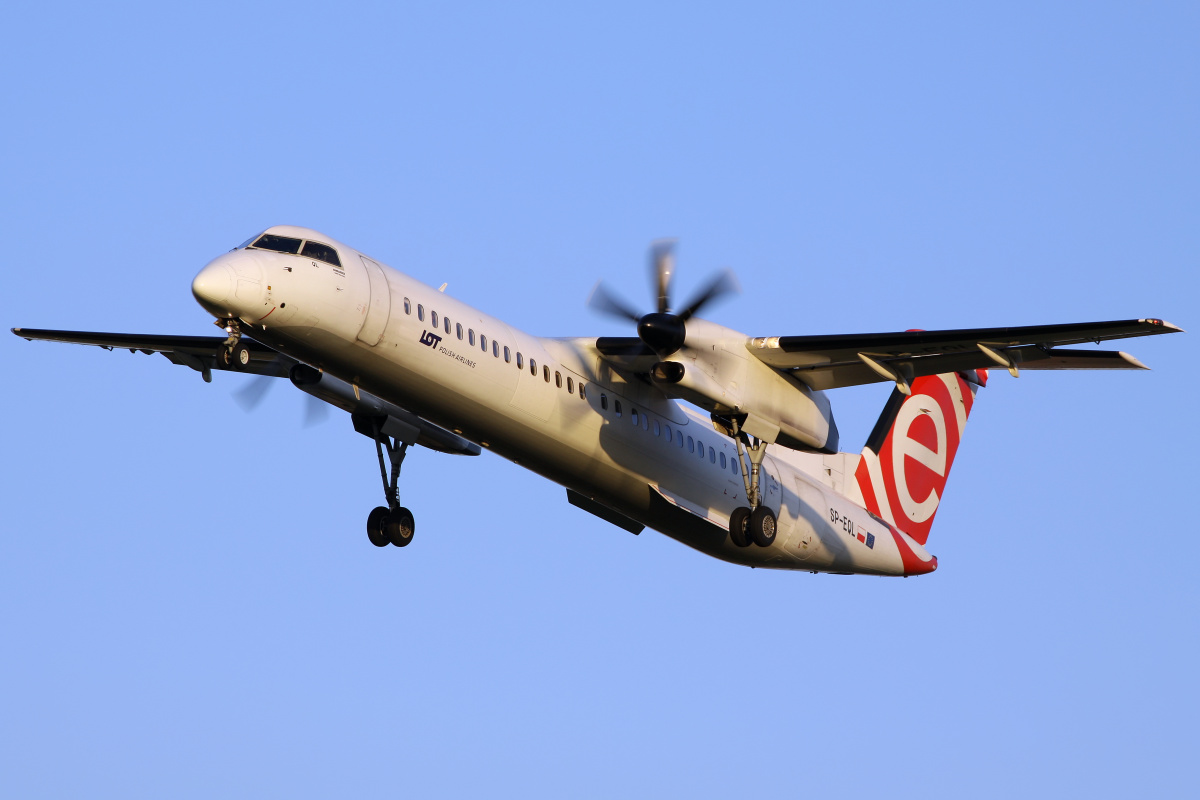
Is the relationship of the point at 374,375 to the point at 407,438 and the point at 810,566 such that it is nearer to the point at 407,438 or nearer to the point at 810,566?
the point at 407,438

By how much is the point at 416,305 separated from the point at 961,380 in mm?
13342

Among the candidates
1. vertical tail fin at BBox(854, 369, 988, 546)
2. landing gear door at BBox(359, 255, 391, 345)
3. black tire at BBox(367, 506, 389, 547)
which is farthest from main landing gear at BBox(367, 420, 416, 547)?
vertical tail fin at BBox(854, 369, 988, 546)

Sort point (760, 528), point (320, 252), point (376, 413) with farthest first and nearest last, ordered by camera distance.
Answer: point (376, 413) < point (760, 528) < point (320, 252)

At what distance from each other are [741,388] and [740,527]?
6.82ft

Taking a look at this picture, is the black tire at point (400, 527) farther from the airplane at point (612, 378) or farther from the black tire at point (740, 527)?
the black tire at point (740, 527)

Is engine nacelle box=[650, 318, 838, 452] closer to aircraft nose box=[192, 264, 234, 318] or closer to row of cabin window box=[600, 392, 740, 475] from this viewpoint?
row of cabin window box=[600, 392, 740, 475]

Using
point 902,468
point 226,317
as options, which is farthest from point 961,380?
point 226,317

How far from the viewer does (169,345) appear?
22.6 meters

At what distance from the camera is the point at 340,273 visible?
698 inches

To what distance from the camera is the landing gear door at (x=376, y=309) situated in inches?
700

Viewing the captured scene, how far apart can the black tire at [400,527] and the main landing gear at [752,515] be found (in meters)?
4.93

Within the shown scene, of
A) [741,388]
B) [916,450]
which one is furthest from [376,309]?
[916,450]

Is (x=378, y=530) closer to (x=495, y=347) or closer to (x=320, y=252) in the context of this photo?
(x=495, y=347)

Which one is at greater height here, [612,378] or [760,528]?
[612,378]
